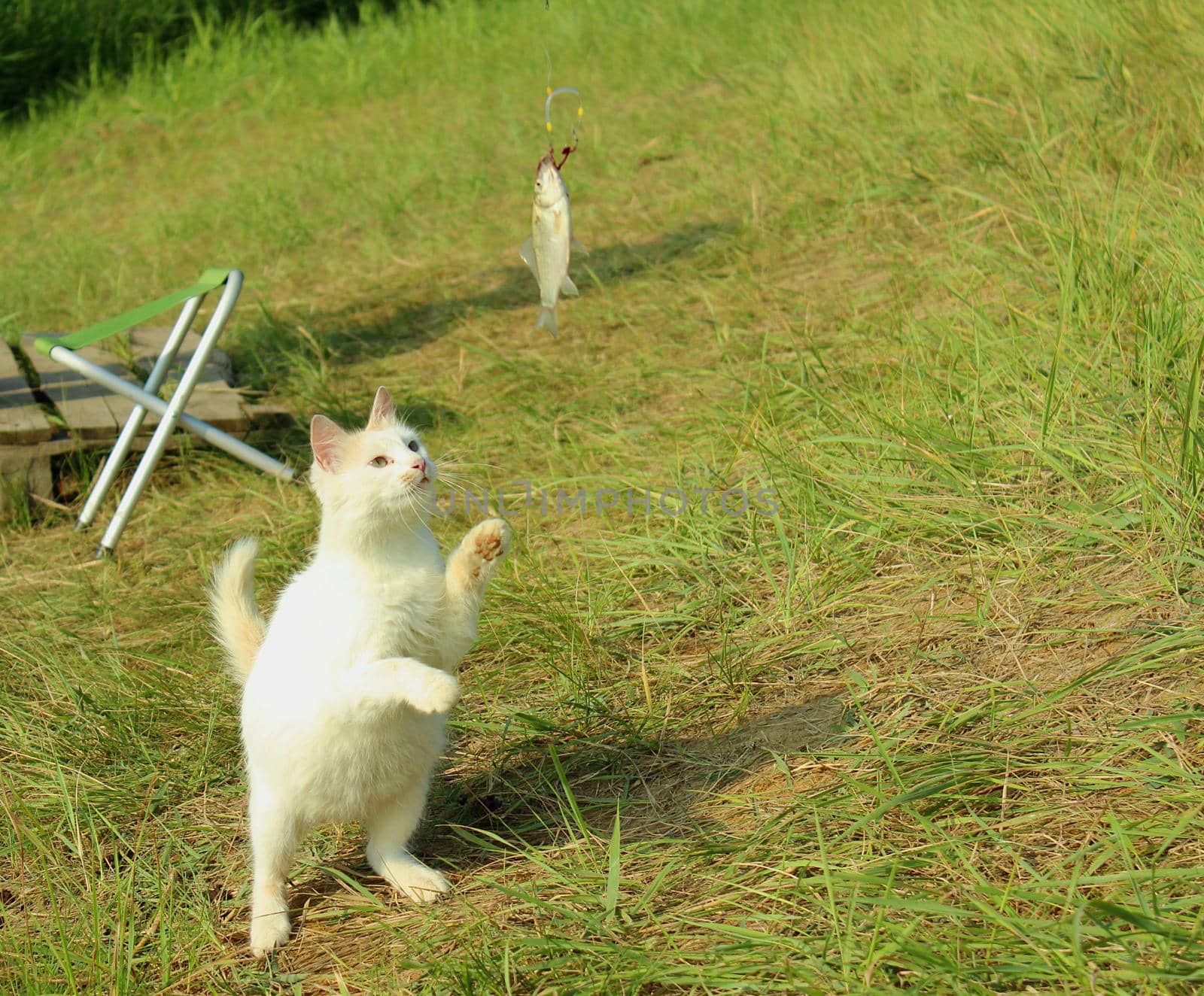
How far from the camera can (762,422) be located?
347 cm

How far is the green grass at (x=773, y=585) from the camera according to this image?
1.93 m

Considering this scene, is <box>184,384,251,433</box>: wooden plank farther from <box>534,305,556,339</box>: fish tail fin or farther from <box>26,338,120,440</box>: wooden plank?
<box>534,305,556,339</box>: fish tail fin

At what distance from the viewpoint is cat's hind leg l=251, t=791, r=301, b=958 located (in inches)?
85.4

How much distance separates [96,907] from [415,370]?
311 centimetres

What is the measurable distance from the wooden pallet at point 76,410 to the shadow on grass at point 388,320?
0.28m

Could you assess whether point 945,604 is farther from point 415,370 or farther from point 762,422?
point 415,370

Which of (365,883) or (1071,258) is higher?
(1071,258)

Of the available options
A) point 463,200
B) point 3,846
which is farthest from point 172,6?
point 3,846

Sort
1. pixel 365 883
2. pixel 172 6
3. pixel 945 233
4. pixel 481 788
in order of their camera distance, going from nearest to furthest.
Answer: pixel 365 883 → pixel 481 788 → pixel 945 233 → pixel 172 6

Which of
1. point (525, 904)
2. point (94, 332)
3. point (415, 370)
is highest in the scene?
point (94, 332)

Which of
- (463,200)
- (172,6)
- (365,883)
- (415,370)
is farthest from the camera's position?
(172,6)

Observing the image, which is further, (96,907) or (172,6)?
(172,6)

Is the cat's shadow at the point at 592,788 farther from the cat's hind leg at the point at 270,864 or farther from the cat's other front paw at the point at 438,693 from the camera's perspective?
the cat's other front paw at the point at 438,693

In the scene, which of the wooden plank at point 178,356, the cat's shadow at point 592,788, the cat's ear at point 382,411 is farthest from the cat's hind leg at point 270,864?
the wooden plank at point 178,356
